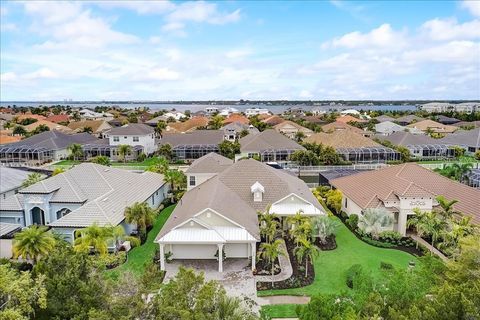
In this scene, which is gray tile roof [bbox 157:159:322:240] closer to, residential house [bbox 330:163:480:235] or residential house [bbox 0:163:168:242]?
residential house [bbox 330:163:480:235]

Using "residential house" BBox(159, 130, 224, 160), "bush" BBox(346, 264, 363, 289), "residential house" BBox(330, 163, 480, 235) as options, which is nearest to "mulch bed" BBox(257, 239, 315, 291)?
"bush" BBox(346, 264, 363, 289)

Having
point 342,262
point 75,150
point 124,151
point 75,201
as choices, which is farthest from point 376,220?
point 75,150

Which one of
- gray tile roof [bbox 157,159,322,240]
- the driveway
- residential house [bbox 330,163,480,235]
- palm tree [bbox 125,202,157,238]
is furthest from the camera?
residential house [bbox 330,163,480,235]

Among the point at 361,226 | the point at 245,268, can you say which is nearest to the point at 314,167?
the point at 361,226

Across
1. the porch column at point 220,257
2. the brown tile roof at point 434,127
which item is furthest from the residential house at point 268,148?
the brown tile roof at point 434,127

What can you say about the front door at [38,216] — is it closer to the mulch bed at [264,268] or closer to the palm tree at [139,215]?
the palm tree at [139,215]

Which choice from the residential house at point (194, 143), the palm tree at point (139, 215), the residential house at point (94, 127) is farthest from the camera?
the residential house at point (94, 127)

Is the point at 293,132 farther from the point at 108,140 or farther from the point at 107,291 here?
the point at 107,291
